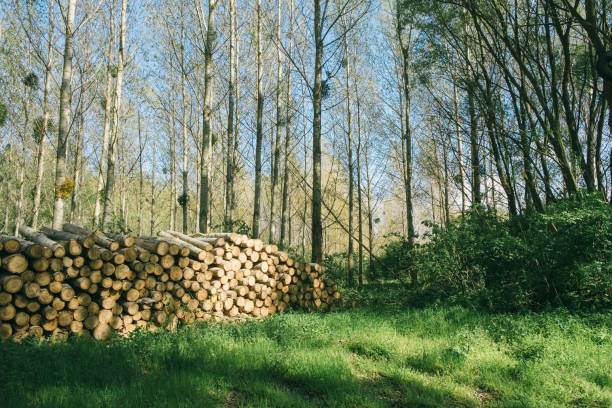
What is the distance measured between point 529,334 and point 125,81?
63.8ft

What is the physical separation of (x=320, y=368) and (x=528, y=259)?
15.8ft

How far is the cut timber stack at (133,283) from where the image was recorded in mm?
4578

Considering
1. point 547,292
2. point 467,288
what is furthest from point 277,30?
point 547,292

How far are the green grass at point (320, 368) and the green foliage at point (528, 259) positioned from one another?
3.81ft

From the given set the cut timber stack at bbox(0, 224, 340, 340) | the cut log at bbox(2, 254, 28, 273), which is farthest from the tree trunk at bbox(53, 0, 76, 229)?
the cut log at bbox(2, 254, 28, 273)

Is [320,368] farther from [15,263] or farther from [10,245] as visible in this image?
[10,245]

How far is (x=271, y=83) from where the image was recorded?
17906 millimetres

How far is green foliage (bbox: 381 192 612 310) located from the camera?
582cm

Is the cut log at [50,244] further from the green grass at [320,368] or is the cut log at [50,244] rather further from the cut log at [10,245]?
the green grass at [320,368]

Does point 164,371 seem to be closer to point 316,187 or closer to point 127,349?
point 127,349

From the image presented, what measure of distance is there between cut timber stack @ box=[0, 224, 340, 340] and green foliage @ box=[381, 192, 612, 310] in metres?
2.87

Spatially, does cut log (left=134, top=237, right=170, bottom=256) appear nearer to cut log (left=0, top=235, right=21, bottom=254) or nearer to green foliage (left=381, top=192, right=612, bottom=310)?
cut log (left=0, top=235, right=21, bottom=254)

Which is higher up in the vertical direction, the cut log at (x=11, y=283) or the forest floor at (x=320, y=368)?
the cut log at (x=11, y=283)

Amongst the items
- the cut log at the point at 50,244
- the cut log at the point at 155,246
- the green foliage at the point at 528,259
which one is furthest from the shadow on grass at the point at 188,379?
the green foliage at the point at 528,259
